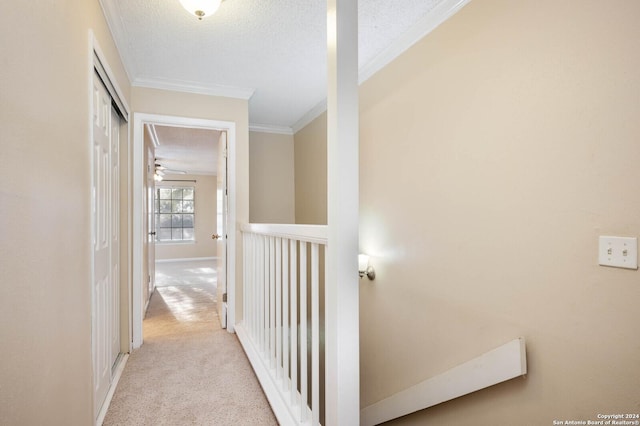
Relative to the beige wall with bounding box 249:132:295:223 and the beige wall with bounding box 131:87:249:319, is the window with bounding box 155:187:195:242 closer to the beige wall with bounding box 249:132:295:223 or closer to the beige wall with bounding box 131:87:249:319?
the beige wall with bounding box 249:132:295:223

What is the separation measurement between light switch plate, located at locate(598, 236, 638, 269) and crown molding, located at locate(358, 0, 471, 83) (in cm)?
147

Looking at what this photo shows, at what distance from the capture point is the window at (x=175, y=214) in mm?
8195

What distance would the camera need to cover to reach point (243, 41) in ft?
7.53

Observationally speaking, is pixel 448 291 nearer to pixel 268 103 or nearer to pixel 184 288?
pixel 268 103

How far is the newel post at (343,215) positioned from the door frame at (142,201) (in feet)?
7.16

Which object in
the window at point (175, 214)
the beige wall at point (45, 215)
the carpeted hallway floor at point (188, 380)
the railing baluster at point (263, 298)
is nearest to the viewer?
the beige wall at point (45, 215)

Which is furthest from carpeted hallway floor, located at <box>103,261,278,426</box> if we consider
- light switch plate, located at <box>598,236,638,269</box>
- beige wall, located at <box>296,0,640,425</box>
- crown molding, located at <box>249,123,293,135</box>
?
crown molding, located at <box>249,123,293,135</box>

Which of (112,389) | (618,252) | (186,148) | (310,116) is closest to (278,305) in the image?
(112,389)

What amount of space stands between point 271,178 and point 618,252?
3826mm

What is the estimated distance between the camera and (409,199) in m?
2.31

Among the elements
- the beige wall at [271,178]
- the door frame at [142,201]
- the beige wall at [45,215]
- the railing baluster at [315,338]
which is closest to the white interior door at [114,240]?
the door frame at [142,201]

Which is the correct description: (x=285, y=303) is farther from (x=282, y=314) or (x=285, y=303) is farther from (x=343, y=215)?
(x=343, y=215)

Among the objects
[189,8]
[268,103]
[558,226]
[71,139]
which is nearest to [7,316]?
[71,139]

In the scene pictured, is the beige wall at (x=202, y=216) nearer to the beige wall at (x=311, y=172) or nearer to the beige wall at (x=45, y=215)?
the beige wall at (x=311, y=172)
